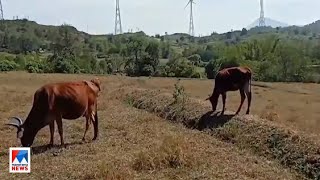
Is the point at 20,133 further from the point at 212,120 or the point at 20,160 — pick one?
the point at 212,120

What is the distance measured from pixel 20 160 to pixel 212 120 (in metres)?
7.08

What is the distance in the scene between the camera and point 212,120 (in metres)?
16.0

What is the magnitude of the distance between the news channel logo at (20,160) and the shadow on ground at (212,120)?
637cm

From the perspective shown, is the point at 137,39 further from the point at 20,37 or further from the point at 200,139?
the point at 200,139

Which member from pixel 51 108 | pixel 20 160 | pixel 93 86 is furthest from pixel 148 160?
pixel 93 86

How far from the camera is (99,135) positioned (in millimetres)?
14734

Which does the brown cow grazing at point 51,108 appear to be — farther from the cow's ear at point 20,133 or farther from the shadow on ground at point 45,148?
the shadow on ground at point 45,148

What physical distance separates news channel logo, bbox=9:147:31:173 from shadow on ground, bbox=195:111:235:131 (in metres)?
6.37

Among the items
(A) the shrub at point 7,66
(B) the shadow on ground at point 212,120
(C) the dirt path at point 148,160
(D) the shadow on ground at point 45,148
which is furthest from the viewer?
(A) the shrub at point 7,66

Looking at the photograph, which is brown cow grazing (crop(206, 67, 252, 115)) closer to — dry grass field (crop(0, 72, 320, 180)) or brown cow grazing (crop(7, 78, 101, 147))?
dry grass field (crop(0, 72, 320, 180))

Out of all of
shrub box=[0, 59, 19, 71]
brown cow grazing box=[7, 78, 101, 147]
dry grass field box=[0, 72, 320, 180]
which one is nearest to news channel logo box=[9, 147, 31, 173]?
dry grass field box=[0, 72, 320, 180]

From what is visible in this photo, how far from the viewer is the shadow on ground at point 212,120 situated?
15525 millimetres

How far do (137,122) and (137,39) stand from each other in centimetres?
7032

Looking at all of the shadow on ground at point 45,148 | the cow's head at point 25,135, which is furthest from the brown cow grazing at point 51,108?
the shadow on ground at point 45,148
